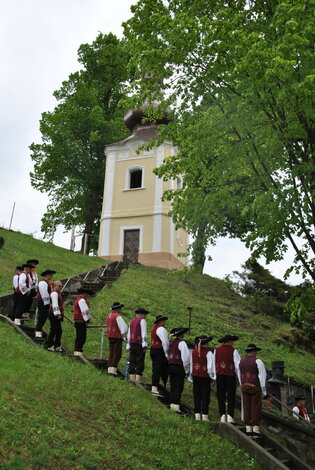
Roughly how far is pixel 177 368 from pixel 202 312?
11088 mm

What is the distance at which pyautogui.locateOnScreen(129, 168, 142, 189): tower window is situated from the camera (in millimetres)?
31625

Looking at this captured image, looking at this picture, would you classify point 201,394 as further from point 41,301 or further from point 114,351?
A: point 41,301

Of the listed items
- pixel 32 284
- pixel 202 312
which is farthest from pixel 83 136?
pixel 32 284

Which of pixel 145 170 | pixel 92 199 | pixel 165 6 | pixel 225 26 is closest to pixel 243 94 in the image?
pixel 225 26

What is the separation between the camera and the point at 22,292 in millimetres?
11156

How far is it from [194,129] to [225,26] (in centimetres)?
235

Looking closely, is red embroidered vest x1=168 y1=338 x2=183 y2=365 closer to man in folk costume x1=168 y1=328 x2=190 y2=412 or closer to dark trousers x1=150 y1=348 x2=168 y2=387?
man in folk costume x1=168 y1=328 x2=190 y2=412

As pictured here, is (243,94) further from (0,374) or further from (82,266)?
(82,266)

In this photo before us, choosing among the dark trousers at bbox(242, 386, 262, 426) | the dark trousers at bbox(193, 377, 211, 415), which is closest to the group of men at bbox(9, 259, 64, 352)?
the dark trousers at bbox(193, 377, 211, 415)

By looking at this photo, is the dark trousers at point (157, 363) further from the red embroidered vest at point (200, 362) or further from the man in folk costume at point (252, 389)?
the man in folk costume at point (252, 389)

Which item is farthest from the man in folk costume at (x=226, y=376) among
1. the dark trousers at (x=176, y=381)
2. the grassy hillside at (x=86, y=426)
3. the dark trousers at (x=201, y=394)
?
the grassy hillside at (x=86, y=426)

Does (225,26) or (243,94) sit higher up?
(225,26)

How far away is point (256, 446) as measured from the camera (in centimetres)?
741

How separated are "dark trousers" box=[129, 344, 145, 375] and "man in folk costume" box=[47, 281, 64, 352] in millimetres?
1675
